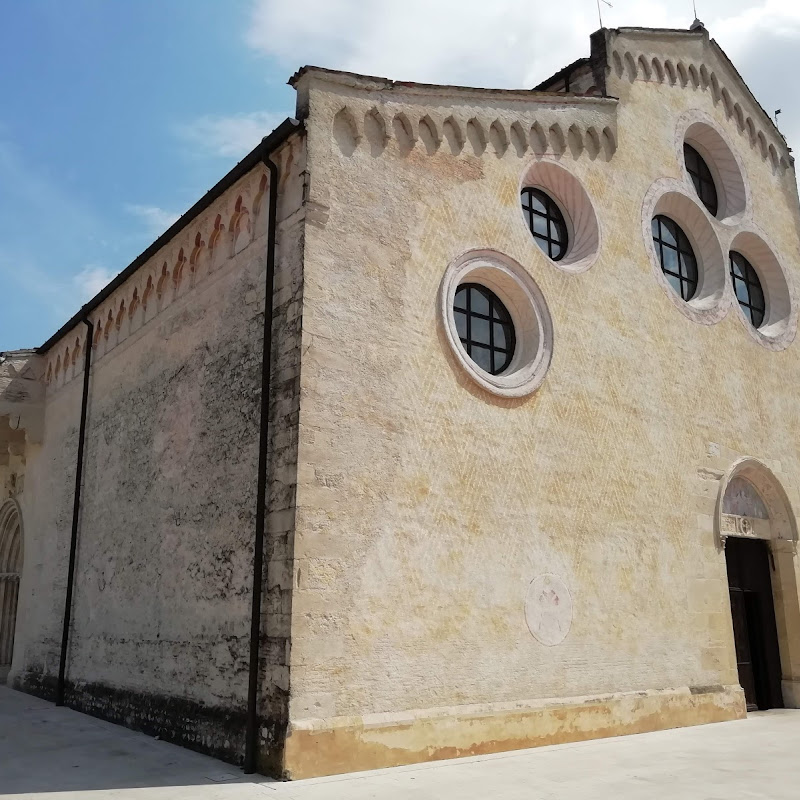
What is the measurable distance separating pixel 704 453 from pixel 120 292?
8.26 m

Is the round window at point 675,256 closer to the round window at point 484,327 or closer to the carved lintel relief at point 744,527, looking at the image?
the carved lintel relief at point 744,527

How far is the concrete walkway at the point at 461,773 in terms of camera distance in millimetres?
5816

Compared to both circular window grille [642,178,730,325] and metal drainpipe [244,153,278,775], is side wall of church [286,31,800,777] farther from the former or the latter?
metal drainpipe [244,153,278,775]

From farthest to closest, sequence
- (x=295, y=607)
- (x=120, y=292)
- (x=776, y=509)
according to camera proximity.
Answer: (x=776, y=509) < (x=120, y=292) < (x=295, y=607)

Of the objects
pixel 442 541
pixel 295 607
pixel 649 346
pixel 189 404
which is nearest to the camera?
pixel 295 607

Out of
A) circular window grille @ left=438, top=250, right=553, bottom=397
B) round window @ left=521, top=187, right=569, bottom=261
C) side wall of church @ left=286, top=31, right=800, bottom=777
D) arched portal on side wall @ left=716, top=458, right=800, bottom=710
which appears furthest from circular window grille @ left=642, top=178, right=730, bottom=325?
circular window grille @ left=438, top=250, right=553, bottom=397

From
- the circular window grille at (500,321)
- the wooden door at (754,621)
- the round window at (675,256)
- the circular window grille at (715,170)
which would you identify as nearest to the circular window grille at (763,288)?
the circular window grille at (715,170)

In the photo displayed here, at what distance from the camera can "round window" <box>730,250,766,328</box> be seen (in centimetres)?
1290

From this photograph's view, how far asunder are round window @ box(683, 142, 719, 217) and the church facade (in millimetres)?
276

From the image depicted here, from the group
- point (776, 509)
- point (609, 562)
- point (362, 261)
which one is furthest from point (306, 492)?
point (776, 509)

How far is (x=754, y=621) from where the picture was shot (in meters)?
11.5

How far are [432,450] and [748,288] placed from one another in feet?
26.8

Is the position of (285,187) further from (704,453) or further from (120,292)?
(704,453)

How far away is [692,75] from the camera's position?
1277 cm
